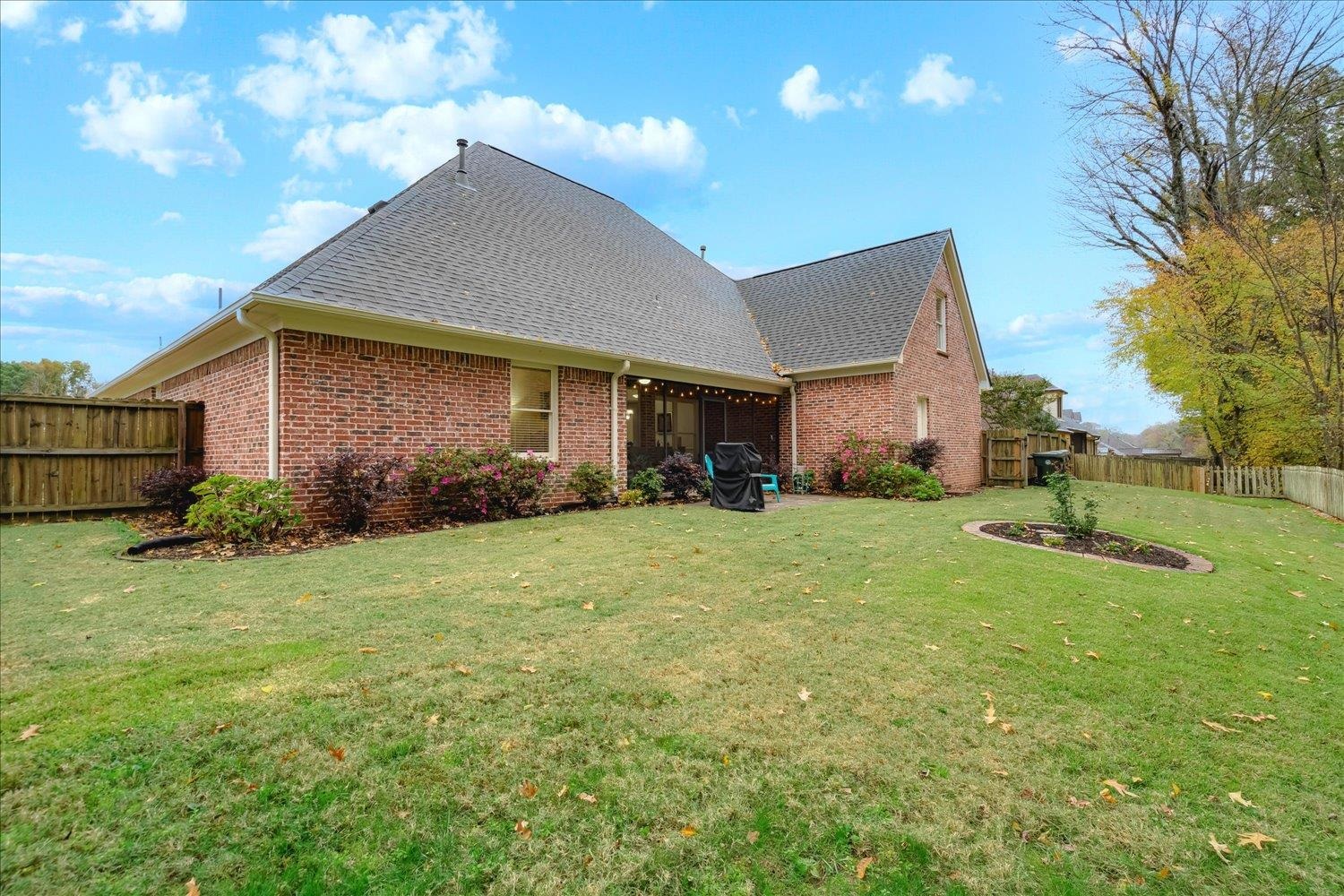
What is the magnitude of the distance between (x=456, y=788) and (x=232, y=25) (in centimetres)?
1359

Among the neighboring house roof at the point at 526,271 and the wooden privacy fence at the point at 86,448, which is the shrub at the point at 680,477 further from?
the wooden privacy fence at the point at 86,448

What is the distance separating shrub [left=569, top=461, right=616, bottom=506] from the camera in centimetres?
981

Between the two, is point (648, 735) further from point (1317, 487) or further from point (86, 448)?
point (1317, 487)

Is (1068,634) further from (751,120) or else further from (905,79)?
(751,120)

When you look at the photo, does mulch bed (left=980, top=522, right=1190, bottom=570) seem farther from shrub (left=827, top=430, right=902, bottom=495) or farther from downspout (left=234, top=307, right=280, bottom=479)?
downspout (left=234, top=307, right=280, bottom=479)

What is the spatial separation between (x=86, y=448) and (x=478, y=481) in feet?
19.7

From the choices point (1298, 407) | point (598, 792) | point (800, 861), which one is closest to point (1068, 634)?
point (800, 861)

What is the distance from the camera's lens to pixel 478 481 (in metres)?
8.01

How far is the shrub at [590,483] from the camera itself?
386 inches

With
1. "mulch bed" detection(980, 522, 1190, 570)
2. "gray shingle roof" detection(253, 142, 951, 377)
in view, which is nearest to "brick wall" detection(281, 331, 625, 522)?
"gray shingle roof" detection(253, 142, 951, 377)

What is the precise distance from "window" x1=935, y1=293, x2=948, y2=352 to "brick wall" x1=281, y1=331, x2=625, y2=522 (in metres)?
10.9

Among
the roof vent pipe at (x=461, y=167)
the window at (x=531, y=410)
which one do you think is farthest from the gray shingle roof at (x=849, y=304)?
the roof vent pipe at (x=461, y=167)

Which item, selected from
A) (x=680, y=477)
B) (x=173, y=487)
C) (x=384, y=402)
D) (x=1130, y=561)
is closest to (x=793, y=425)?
(x=680, y=477)

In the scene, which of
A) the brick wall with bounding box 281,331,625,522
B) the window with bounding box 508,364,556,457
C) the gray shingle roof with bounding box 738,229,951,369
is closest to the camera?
the brick wall with bounding box 281,331,625,522
